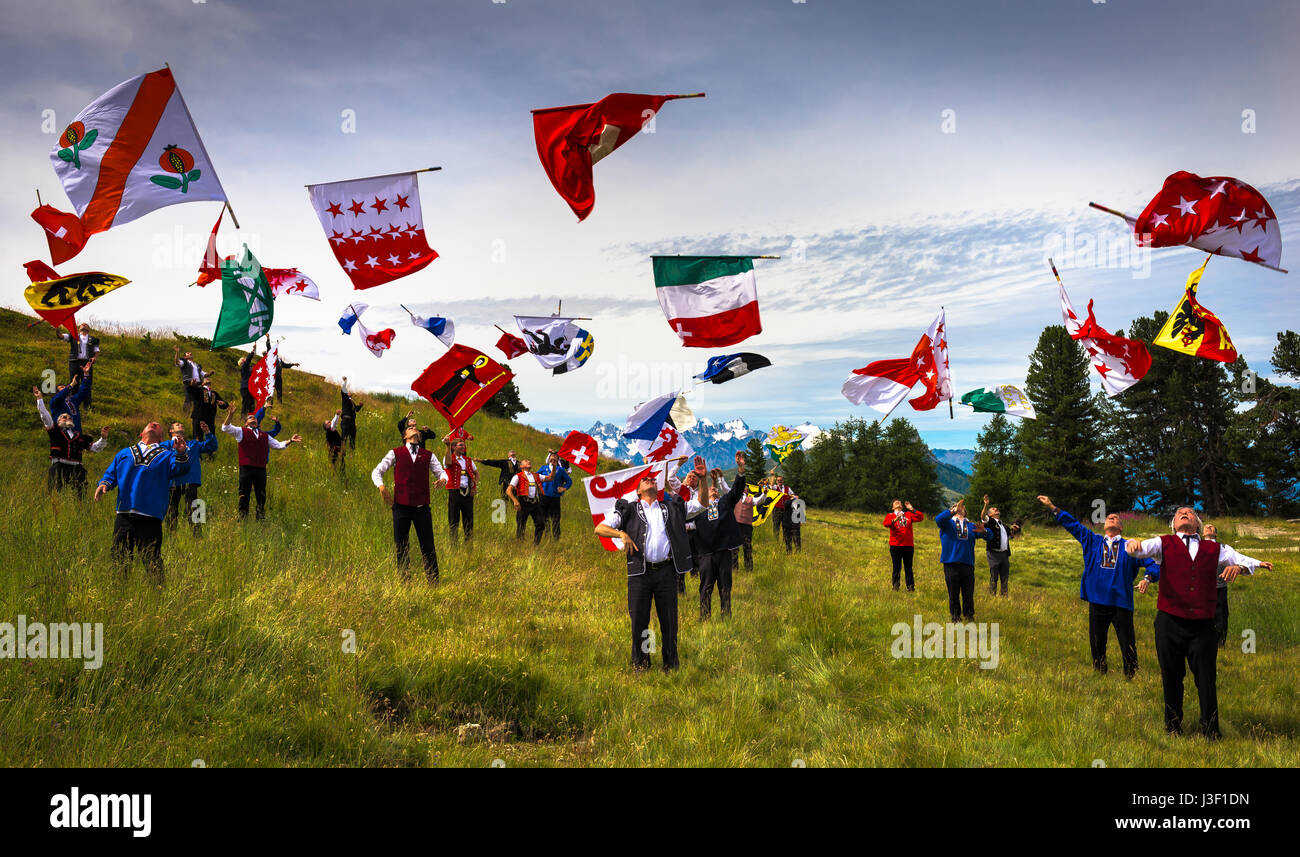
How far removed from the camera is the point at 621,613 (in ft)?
37.9

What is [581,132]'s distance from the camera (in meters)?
9.44

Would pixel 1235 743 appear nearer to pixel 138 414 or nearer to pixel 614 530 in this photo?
pixel 614 530

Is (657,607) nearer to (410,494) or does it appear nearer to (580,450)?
(410,494)

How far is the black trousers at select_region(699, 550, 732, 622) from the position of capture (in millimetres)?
12078

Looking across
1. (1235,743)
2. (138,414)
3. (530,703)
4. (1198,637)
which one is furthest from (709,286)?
(138,414)

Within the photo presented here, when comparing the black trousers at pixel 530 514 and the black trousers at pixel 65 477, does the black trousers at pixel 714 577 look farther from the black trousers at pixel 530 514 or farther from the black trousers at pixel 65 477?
the black trousers at pixel 65 477

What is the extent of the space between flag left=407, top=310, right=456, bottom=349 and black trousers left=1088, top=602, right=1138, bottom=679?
1311 centimetres

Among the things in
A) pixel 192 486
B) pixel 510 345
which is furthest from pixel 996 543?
pixel 192 486

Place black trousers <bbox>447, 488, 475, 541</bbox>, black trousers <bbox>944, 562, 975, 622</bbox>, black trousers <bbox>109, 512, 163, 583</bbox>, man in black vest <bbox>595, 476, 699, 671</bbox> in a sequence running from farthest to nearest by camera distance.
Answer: black trousers <bbox>447, 488, 475, 541</bbox>
black trousers <bbox>944, 562, 975, 622</bbox>
man in black vest <bbox>595, 476, 699, 671</bbox>
black trousers <bbox>109, 512, 163, 583</bbox>

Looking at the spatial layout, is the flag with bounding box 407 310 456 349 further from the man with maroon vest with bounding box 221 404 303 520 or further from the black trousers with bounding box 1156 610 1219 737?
the black trousers with bounding box 1156 610 1219 737

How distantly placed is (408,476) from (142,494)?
11.5 ft

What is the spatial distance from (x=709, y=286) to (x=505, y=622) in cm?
603

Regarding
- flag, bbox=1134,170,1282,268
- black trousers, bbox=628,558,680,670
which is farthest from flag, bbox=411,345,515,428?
flag, bbox=1134,170,1282,268

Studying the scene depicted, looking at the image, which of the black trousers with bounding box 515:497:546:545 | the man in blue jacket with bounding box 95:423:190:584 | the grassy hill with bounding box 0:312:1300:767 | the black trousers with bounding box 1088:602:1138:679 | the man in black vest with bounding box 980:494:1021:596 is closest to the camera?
the grassy hill with bounding box 0:312:1300:767
